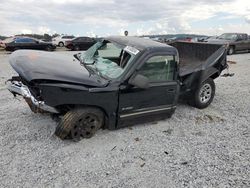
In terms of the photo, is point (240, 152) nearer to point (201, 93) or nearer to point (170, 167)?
point (170, 167)

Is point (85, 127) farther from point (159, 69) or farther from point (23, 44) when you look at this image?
point (23, 44)

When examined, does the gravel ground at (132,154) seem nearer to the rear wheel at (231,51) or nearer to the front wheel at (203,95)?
the front wheel at (203,95)

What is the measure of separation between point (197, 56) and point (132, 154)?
12.8ft

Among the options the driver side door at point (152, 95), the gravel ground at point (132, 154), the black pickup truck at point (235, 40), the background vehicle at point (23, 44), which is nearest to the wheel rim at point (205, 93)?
the gravel ground at point (132, 154)

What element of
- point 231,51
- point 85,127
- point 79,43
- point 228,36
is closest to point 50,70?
point 85,127

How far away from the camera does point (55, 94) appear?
389 cm

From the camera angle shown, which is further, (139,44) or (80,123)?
(139,44)

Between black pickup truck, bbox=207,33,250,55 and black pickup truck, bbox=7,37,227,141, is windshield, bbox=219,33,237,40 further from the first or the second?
black pickup truck, bbox=7,37,227,141

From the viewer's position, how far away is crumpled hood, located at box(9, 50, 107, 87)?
389cm

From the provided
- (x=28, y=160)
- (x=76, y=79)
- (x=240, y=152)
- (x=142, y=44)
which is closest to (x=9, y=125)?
(x=28, y=160)

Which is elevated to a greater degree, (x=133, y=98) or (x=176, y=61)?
(x=176, y=61)

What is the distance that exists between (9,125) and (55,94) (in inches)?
63.5

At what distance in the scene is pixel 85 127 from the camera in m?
4.38

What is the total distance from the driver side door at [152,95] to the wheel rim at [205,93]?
4.34 ft
